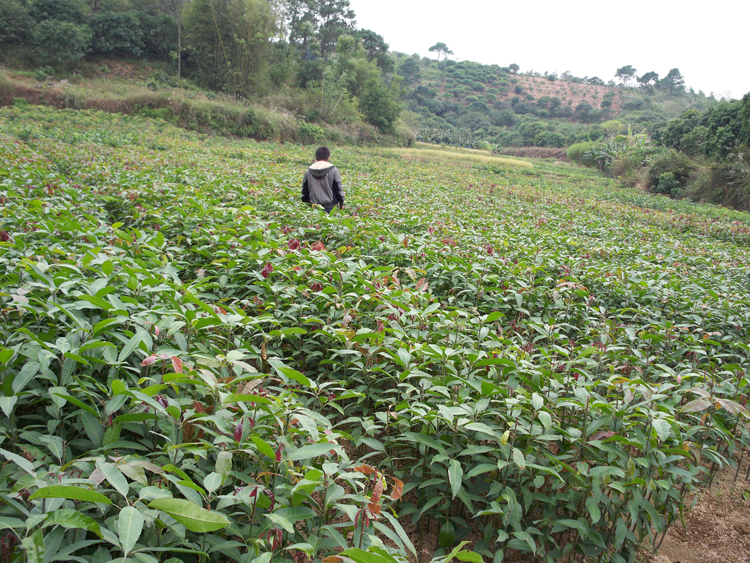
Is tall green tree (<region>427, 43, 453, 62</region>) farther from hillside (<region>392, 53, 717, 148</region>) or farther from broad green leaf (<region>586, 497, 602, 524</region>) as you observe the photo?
broad green leaf (<region>586, 497, 602, 524</region>)

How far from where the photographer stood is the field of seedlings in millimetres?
1014

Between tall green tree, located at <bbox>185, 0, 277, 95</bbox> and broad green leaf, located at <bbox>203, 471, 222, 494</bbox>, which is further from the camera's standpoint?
tall green tree, located at <bbox>185, 0, 277, 95</bbox>

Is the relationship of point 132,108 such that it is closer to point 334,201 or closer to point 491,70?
point 334,201

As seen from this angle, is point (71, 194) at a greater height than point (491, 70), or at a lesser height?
lesser

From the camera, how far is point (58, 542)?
2.84 feet

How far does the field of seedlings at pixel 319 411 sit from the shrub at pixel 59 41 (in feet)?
104

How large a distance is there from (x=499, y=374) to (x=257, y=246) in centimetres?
190

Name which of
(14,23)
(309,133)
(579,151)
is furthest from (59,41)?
(579,151)

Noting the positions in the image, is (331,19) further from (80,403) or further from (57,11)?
(80,403)

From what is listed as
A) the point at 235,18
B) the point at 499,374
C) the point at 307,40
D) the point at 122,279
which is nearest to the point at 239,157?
the point at 122,279

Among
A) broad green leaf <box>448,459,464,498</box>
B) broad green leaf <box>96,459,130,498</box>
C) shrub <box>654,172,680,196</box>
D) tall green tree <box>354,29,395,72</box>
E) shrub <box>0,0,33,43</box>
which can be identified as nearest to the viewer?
broad green leaf <box>96,459,130,498</box>

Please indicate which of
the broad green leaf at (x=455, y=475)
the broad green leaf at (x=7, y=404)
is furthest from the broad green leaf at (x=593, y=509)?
the broad green leaf at (x=7, y=404)

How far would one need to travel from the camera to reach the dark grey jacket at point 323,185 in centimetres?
525

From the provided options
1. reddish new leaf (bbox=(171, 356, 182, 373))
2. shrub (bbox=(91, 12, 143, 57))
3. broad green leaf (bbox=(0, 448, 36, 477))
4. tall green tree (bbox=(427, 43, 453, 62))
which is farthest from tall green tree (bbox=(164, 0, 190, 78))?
tall green tree (bbox=(427, 43, 453, 62))
